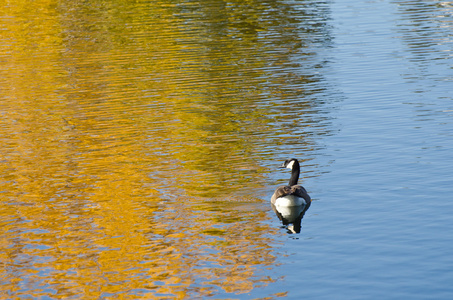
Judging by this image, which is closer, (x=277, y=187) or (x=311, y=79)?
(x=277, y=187)

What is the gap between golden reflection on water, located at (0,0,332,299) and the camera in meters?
15.7

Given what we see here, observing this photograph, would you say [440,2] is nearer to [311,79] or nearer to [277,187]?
[311,79]

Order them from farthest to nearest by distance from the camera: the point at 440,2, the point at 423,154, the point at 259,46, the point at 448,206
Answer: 1. the point at 440,2
2. the point at 259,46
3. the point at 423,154
4. the point at 448,206

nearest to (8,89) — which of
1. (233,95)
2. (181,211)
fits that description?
(233,95)

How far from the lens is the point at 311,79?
33500 mm

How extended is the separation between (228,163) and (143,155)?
122 inches

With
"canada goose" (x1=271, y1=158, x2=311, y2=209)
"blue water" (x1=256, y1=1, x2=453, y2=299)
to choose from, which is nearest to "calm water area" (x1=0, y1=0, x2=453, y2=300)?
"blue water" (x1=256, y1=1, x2=453, y2=299)

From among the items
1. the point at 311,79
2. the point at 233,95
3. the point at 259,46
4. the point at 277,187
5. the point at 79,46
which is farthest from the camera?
the point at 79,46

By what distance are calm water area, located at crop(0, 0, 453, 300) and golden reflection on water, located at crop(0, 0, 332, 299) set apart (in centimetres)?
7

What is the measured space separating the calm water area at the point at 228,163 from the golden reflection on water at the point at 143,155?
7 centimetres

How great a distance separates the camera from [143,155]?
23.7m

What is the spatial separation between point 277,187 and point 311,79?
14.7 metres

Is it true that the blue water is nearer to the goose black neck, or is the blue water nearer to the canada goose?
the canada goose

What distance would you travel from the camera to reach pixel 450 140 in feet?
76.3
